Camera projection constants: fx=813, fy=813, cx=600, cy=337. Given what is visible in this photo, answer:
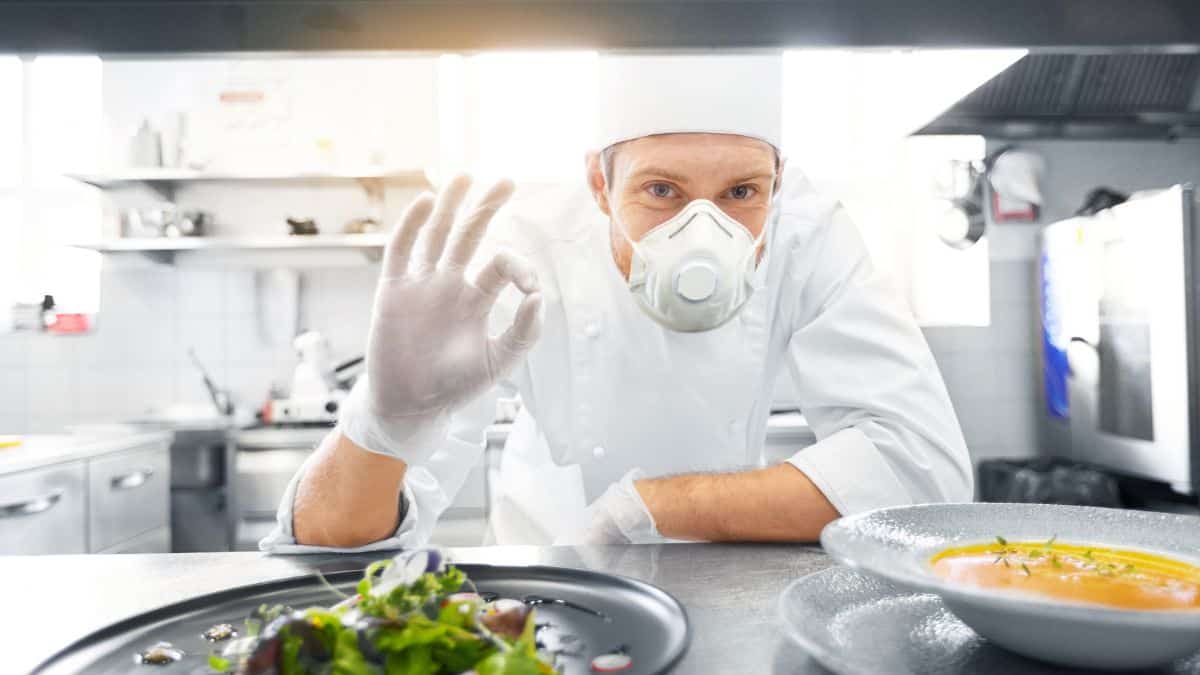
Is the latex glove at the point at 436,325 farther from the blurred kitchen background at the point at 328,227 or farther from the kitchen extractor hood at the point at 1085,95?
the kitchen extractor hood at the point at 1085,95

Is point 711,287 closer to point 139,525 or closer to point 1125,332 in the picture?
point 1125,332

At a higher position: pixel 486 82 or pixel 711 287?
pixel 486 82

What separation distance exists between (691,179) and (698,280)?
7.8 inches

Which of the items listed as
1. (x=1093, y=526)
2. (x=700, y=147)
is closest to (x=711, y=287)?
(x=700, y=147)

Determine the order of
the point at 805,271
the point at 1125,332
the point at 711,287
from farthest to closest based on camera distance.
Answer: the point at 1125,332 < the point at 805,271 < the point at 711,287

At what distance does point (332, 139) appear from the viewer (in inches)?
138

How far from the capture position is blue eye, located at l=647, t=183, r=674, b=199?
1.23m

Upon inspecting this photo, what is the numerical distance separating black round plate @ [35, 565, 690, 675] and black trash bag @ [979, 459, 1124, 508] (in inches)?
90.4

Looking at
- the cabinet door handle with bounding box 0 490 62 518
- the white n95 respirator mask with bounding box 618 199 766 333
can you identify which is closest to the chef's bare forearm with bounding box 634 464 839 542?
the white n95 respirator mask with bounding box 618 199 766 333

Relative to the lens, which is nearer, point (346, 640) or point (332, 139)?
point (346, 640)

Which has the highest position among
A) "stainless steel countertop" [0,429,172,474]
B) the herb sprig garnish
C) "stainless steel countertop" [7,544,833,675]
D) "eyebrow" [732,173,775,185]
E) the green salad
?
"eyebrow" [732,173,775,185]

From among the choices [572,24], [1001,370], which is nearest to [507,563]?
[572,24]

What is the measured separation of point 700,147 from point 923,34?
0.69 metres

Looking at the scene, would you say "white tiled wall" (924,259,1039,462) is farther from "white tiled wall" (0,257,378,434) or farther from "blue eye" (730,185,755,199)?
"white tiled wall" (0,257,378,434)
